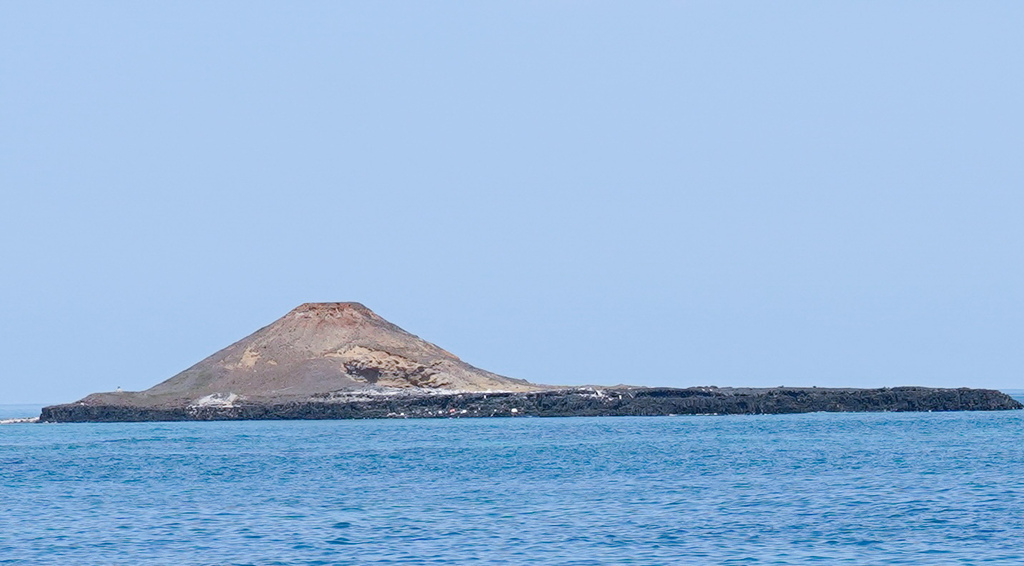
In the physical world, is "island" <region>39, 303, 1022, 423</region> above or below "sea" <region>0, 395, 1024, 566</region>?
above

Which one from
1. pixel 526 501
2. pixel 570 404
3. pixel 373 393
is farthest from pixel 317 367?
pixel 526 501

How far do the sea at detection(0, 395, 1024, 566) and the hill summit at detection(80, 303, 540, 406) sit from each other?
51068 mm

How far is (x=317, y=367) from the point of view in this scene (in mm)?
129250

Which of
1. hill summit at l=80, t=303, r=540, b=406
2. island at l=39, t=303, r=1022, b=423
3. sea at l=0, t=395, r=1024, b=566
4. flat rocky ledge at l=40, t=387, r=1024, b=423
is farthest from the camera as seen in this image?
hill summit at l=80, t=303, r=540, b=406

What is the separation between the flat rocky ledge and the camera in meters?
119

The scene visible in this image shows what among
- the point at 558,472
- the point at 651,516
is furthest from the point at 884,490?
the point at 558,472

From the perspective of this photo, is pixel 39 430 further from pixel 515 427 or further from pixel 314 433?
pixel 515 427

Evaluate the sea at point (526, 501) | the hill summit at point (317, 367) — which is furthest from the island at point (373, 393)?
the sea at point (526, 501)

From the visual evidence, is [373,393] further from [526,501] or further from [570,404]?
[526,501]

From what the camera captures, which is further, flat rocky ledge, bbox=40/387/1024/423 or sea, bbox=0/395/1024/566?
flat rocky ledge, bbox=40/387/1024/423

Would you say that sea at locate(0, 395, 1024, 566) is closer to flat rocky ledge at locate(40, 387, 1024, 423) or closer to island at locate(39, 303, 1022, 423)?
flat rocky ledge at locate(40, 387, 1024, 423)

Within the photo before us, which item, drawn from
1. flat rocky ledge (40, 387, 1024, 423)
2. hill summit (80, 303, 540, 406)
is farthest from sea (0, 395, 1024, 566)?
hill summit (80, 303, 540, 406)

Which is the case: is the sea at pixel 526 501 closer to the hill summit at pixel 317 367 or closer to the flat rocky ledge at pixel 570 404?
the flat rocky ledge at pixel 570 404

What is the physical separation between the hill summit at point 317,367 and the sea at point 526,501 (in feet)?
168
